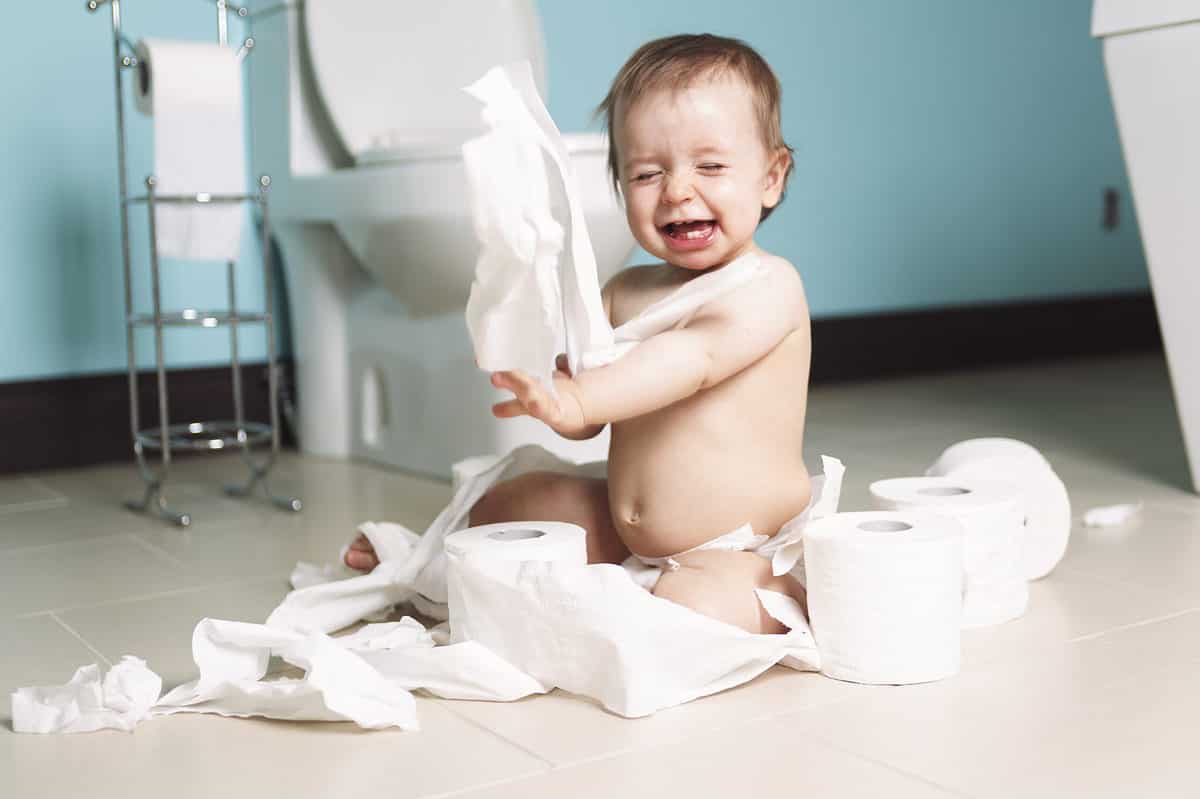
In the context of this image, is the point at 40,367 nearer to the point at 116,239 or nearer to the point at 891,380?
the point at 116,239

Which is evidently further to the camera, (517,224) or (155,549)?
(155,549)

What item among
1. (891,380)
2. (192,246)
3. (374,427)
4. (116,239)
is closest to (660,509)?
(192,246)

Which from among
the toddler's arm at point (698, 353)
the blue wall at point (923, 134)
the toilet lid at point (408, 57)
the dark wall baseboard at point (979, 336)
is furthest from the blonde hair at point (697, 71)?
the dark wall baseboard at point (979, 336)

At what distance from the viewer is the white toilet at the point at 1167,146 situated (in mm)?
1706

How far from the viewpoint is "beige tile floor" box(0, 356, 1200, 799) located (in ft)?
2.92

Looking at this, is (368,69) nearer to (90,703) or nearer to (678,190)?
(678,190)

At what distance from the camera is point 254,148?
233 cm

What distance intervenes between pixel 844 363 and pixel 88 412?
5.30ft

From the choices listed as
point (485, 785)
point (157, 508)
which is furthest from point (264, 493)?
point (485, 785)

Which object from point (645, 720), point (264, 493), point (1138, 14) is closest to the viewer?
point (645, 720)

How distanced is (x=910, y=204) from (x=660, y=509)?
207 cm

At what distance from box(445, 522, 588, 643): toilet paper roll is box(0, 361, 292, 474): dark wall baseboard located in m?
1.27

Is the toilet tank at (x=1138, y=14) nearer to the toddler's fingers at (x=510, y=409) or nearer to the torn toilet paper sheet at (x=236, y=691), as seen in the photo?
the toddler's fingers at (x=510, y=409)

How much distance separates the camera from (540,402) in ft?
3.14
